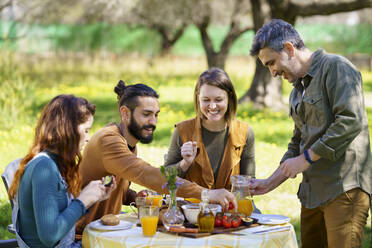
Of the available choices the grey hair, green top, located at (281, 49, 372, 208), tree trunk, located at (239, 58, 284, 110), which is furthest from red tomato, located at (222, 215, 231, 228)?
tree trunk, located at (239, 58, 284, 110)

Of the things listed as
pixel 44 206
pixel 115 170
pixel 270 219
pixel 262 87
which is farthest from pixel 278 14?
pixel 44 206

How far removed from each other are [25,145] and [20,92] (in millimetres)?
2320

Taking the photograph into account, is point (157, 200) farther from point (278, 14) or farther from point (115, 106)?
point (115, 106)

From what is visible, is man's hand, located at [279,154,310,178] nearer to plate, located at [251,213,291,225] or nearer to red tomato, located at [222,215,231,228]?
plate, located at [251,213,291,225]

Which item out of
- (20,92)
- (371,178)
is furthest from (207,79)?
(20,92)

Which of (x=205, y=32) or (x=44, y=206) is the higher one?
(x=205, y=32)

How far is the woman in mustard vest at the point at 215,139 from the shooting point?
4410 millimetres

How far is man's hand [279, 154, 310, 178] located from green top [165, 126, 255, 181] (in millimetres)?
688

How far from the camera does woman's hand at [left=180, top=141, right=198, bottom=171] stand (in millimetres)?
4074

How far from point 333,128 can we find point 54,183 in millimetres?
1789

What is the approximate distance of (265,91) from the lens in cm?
1438

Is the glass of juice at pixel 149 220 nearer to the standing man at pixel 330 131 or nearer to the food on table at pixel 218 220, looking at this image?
the food on table at pixel 218 220

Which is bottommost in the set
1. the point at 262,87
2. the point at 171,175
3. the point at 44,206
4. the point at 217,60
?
the point at 44,206

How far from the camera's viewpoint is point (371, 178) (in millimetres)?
3865
